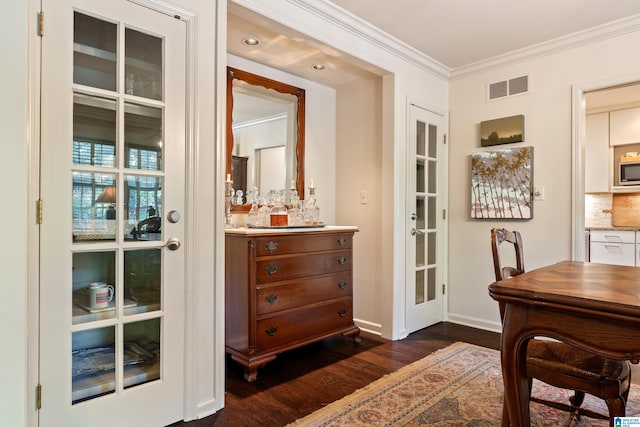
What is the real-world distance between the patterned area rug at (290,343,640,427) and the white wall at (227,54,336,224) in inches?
68.0

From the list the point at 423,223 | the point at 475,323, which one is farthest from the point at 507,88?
the point at 475,323

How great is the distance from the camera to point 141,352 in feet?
6.04

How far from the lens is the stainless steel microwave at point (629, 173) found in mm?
4676

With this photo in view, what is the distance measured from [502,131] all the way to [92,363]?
3410 mm

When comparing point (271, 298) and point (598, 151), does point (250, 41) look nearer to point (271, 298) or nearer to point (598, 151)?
point (271, 298)

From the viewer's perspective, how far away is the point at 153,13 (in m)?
1.83

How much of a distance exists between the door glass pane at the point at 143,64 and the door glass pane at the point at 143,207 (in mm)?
417

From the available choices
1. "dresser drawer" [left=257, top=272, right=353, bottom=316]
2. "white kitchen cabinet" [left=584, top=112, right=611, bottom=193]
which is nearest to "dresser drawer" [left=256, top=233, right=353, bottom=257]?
"dresser drawer" [left=257, top=272, right=353, bottom=316]

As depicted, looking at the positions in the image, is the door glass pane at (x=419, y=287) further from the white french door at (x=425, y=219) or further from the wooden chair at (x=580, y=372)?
the wooden chair at (x=580, y=372)

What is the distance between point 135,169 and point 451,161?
2.93 meters
